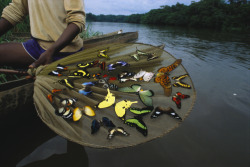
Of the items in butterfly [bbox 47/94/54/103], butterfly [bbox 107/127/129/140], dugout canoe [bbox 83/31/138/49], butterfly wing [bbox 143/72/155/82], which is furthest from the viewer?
dugout canoe [bbox 83/31/138/49]

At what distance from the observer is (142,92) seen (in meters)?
Result: 1.06

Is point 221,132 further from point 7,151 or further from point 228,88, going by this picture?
point 7,151

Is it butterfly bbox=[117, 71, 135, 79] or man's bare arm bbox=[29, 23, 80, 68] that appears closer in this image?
butterfly bbox=[117, 71, 135, 79]

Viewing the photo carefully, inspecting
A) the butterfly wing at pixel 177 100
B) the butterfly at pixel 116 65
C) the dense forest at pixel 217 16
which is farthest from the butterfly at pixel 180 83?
the dense forest at pixel 217 16

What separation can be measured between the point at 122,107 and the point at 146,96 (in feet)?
0.63

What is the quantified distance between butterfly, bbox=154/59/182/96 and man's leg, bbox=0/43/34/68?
1488 millimetres

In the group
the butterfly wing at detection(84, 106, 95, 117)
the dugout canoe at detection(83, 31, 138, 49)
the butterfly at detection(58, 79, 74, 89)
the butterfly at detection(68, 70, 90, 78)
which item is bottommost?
the dugout canoe at detection(83, 31, 138, 49)

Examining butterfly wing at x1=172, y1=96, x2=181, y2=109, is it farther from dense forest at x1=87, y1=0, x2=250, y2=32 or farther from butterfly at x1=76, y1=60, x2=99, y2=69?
dense forest at x1=87, y1=0, x2=250, y2=32

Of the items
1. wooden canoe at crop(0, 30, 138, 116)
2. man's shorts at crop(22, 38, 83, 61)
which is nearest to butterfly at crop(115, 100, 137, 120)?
man's shorts at crop(22, 38, 83, 61)

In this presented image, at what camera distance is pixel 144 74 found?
4.02ft

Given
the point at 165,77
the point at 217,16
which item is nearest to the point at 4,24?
the point at 165,77

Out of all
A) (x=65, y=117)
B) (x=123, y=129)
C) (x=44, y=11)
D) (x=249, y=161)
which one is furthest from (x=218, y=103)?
(x=44, y=11)

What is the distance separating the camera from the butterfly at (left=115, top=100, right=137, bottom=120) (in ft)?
3.13

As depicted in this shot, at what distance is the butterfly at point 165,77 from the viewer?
1068mm
